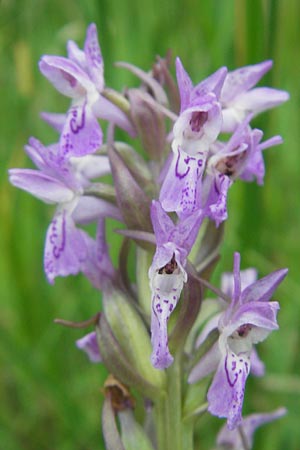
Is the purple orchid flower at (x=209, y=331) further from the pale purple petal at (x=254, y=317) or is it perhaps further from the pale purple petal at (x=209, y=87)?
the pale purple petal at (x=209, y=87)

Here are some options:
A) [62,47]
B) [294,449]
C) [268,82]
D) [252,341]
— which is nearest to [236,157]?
[252,341]

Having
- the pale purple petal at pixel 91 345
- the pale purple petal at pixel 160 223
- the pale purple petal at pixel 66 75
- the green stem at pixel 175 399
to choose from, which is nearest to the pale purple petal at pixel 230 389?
the green stem at pixel 175 399

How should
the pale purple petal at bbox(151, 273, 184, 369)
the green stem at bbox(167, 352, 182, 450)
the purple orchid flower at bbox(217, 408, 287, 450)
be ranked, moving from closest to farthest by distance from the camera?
the pale purple petal at bbox(151, 273, 184, 369) < the green stem at bbox(167, 352, 182, 450) < the purple orchid flower at bbox(217, 408, 287, 450)

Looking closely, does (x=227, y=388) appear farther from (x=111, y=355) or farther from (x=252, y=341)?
→ (x=111, y=355)

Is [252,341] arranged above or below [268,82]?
below

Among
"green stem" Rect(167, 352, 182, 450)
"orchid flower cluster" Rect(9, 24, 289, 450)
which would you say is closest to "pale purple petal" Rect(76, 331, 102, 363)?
"orchid flower cluster" Rect(9, 24, 289, 450)

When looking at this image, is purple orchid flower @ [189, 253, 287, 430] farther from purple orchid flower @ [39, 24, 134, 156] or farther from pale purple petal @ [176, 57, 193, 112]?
purple orchid flower @ [39, 24, 134, 156]

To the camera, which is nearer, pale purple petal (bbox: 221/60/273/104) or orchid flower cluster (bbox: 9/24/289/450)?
orchid flower cluster (bbox: 9/24/289/450)
